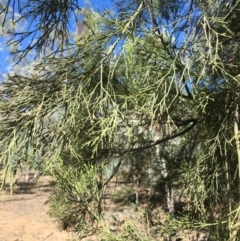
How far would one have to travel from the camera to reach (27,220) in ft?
45.7

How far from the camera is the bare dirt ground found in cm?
1182

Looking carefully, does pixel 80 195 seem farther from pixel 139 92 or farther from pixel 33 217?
pixel 33 217

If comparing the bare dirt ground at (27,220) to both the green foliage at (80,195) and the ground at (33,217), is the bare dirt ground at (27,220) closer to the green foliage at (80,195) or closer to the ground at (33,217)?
the ground at (33,217)

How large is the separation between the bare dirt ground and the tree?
563cm

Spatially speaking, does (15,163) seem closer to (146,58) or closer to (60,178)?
(60,178)

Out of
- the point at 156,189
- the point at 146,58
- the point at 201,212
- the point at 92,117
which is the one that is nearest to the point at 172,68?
the point at 146,58

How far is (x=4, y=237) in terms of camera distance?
11750mm

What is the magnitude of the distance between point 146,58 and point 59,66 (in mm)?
848

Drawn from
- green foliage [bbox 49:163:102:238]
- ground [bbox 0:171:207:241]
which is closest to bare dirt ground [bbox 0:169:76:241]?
ground [bbox 0:171:207:241]

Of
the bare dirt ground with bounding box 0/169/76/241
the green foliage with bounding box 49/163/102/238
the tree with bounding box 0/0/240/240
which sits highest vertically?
the tree with bounding box 0/0/240/240

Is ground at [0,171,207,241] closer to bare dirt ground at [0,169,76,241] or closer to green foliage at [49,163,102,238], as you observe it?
bare dirt ground at [0,169,76,241]

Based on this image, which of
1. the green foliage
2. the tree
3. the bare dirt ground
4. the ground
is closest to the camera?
the tree

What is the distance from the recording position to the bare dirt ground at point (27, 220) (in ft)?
38.8

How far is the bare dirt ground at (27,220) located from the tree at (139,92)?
5.63 meters
